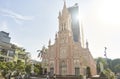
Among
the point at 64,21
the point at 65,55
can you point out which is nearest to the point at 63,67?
the point at 65,55

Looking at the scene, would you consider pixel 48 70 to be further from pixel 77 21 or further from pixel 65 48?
pixel 77 21

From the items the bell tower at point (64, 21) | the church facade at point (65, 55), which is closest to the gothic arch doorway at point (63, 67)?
the church facade at point (65, 55)

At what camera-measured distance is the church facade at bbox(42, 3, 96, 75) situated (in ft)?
143

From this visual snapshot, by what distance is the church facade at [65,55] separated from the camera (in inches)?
1718

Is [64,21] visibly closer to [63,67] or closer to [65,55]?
[65,55]

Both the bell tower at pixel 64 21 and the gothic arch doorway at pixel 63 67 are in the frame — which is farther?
the bell tower at pixel 64 21

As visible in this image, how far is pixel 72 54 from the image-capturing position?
1769 inches

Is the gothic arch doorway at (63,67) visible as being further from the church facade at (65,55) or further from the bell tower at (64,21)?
the bell tower at (64,21)

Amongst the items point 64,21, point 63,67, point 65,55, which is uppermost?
point 64,21

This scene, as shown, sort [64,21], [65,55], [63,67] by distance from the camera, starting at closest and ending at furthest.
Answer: [63,67]
[65,55]
[64,21]

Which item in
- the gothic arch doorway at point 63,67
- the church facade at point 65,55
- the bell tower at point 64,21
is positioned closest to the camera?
the church facade at point 65,55

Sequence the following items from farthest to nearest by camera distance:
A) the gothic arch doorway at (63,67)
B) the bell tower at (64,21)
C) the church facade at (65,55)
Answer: the bell tower at (64,21) → the gothic arch doorway at (63,67) → the church facade at (65,55)

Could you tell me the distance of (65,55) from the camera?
151 ft

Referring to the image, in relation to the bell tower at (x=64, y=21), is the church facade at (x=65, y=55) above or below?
below
